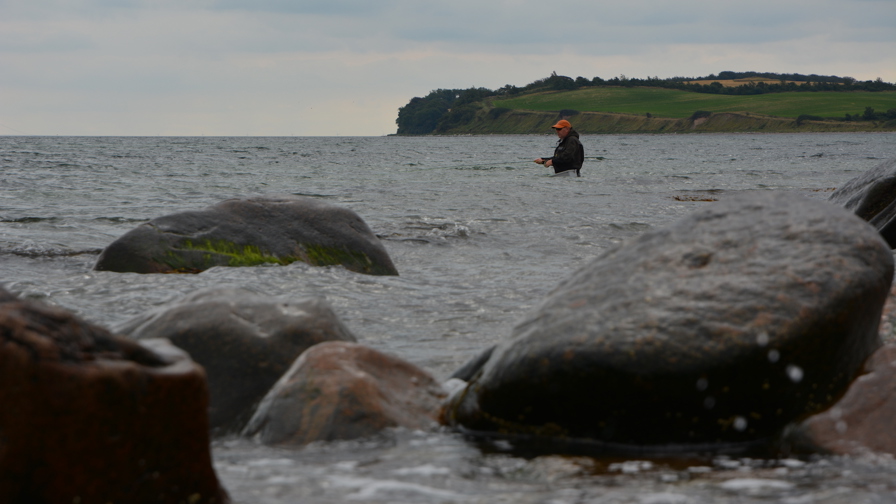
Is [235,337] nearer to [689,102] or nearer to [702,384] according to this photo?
[702,384]

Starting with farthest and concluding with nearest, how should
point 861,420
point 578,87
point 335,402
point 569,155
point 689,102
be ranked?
1. point 578,87
2. point 689,102
3. point 569,155
4. point 335,402
5. point 861,420

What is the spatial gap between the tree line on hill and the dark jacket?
12429cm

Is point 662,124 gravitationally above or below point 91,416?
above

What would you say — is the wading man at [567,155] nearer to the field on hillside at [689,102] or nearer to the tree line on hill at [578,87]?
the field on hillside at [689,102]

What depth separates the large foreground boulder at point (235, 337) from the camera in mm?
3949

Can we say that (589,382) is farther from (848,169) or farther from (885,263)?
(848,169)

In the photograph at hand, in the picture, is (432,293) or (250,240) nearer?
(432,293)

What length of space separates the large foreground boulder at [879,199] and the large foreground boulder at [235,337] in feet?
22.5

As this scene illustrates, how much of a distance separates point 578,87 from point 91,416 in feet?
529

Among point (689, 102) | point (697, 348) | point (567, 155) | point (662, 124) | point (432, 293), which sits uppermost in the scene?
point (689, 102)

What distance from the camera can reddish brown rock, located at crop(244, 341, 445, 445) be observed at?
3.53m

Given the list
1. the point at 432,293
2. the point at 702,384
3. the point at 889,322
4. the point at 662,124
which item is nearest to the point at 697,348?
the point at 702,384

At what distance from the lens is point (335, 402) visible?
3607 millimetres

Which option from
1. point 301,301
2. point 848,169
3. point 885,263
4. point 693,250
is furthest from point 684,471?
point 848,169
